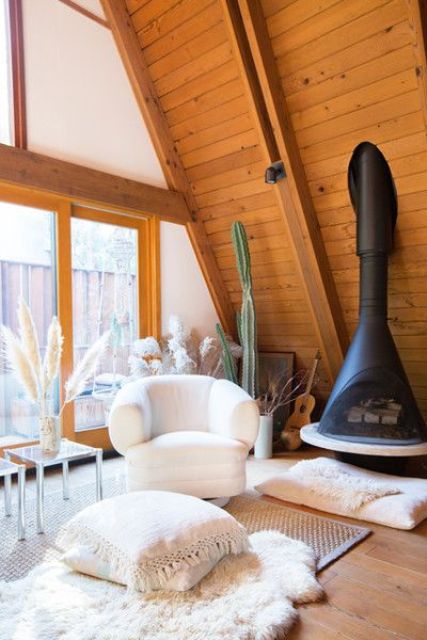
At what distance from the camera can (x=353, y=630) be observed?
1.54 m

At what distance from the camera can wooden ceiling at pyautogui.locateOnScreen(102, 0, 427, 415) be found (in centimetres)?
276

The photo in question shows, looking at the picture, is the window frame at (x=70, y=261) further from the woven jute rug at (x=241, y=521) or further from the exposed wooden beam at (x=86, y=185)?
the woven jute rug at (x=241, y=521)

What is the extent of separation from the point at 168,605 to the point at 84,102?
3.32 m

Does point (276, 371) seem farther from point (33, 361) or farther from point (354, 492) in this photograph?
point (33, 361)

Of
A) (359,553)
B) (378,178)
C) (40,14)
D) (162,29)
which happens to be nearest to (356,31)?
(378,178)

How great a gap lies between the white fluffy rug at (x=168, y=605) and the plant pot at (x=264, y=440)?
1.82 meters

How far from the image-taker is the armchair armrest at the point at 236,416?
2.61 metres

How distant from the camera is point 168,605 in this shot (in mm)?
1607

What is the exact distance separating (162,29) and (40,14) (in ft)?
2.76

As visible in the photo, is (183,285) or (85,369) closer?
(85,369)

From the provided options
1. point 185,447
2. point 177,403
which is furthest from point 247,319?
point 185,447

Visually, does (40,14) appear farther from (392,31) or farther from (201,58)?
(392,31)

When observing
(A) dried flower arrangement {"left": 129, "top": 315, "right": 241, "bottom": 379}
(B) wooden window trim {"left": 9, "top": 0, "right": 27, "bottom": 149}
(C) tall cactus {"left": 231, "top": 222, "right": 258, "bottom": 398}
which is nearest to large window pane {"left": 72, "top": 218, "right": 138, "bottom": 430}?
(A) dried flower arrangement {"left": 129, "top": 315, "right": 241, "bottom": 379}

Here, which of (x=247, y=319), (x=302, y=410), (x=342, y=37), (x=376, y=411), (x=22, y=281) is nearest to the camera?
(x=342, y=37)
